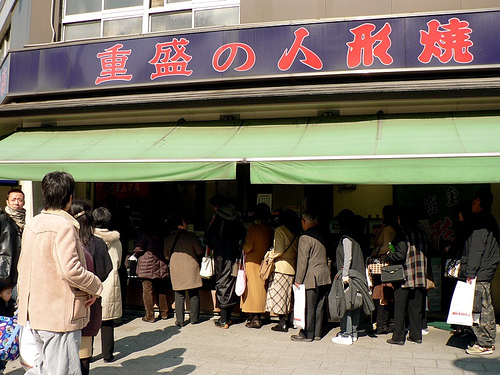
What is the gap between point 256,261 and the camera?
705 centimetres

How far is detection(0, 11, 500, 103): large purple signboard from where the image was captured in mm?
6324

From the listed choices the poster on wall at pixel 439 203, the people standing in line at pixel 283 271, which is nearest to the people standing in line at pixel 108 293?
the people standing in line at pixel 283 271

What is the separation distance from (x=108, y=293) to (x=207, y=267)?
2.02 meters

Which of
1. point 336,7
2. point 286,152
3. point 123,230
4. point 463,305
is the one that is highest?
point 336,7

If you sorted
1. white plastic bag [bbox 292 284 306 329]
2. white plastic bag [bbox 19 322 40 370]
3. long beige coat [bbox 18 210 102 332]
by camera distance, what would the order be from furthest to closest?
white plastic bag [bbox 292 284 306 329] < white plastic bag [bbox 19 322 40 370] < long beige coat [bbox 18 210 102 332]

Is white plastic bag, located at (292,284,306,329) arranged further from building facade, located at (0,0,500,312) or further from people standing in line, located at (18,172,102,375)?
people standing in line, located at (18,172,102,375)

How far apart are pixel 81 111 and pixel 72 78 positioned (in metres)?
0.72

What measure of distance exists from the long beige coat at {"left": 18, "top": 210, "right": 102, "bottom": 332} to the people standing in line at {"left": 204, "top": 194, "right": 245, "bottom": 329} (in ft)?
12.5

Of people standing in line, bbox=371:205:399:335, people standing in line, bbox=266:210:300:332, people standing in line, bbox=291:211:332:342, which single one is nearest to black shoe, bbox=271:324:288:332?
people standing in line, bbox=266:210:300:332

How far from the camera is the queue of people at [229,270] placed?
327cm

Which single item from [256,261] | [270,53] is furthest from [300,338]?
[270,53]

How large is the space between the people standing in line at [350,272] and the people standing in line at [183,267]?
2245 millimetres

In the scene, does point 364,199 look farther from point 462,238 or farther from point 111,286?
point 111,286

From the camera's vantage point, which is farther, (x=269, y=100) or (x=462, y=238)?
(x=269, y=100)
